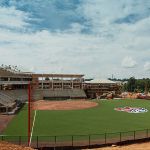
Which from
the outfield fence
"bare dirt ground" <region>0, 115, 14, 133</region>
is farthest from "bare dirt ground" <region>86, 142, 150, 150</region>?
"bare dirt ground" <region>0, 115, 14, 133</region>

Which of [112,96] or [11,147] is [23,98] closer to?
[112,96]

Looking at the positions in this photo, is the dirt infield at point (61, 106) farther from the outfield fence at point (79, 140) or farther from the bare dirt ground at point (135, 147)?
the bare dirt ground at point (135, 147)

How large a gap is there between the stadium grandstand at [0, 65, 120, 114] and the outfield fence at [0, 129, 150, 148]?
50561 mm

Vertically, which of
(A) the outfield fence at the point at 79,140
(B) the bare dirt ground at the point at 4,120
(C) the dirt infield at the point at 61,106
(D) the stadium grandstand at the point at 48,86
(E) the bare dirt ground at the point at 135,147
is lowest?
(E) the bare dirt ground at the point at 135,147

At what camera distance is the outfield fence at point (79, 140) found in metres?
37.8

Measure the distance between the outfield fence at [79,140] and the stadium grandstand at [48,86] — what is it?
50561mm

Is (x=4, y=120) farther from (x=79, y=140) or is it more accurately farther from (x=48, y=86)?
(x=48, y=86)

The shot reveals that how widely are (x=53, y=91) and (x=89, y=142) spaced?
86.0 meters

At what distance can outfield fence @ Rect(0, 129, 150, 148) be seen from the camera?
124 ft

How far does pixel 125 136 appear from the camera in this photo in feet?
142

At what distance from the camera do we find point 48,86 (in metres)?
138

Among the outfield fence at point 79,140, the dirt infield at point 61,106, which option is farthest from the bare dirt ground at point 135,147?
the dirt infield at point 61,106

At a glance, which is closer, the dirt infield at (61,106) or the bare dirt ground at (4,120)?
the bare dirt ground at (4,120)

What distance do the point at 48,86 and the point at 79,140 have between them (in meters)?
98.1
